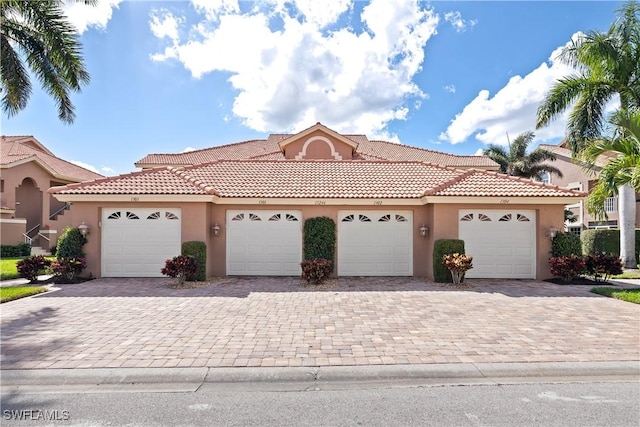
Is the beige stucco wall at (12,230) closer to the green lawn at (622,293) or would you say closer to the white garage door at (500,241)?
the white garage door at (500,241)

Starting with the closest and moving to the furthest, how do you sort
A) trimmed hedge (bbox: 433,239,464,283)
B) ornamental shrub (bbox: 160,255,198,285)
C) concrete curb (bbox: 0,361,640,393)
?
concrete curb (bbox: 0,361,640,393), ornamental shrub (bbox: 160,255,198,285), trimmed hedge (bbox: 433,239,464,283)

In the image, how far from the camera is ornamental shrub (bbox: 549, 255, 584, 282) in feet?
35.8

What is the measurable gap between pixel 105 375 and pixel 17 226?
21.9 meters

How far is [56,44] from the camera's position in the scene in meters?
11.8

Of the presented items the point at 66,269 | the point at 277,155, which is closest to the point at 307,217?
the point at 66,269

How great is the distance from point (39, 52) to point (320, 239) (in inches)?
495

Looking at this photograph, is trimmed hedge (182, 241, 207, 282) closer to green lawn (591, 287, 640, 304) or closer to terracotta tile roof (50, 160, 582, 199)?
terracotta tile roof (50, 160, 582, 199)

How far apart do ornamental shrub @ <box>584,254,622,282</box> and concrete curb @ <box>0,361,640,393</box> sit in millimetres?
8082

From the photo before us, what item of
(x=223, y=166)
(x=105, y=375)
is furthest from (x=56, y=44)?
(x=105, y=375)

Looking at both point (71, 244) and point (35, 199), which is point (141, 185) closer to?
point (71, 244)

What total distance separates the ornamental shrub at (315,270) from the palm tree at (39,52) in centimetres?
1116

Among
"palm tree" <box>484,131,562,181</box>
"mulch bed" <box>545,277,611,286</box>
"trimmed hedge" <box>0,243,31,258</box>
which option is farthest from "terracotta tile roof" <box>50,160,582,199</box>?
"palm tree" <box>484,131,562,181</box>

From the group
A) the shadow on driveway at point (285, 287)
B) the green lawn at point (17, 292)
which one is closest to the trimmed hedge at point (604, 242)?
the shadow on driveway at point (285, 287)

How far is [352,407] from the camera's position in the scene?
12.7 ft
